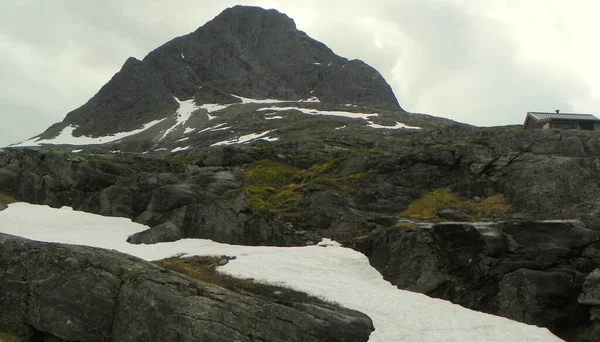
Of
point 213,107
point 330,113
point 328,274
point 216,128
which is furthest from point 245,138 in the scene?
point 213,107

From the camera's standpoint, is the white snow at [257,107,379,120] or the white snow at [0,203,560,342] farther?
the white snow at [257,107,379,120]

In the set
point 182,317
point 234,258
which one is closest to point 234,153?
point 234,258

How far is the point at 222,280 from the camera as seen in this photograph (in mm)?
25953

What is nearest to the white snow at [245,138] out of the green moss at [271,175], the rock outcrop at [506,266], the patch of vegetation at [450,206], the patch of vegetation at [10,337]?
the green moss at [271,175]

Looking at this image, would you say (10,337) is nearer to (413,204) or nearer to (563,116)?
(413,204)

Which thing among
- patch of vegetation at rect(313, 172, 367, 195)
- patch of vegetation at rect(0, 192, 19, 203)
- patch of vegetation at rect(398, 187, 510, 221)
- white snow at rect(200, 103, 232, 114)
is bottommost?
patch of vegetation at rect(0, 192, 19, 203)

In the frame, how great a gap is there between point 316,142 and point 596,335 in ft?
163

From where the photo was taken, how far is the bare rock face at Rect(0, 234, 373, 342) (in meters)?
19.6

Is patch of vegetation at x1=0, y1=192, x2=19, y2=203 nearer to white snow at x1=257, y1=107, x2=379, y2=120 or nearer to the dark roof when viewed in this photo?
the dark roof

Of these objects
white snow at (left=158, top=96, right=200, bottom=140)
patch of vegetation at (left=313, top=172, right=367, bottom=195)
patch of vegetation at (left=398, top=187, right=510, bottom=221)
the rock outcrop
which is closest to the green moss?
patch of vegetation at (left=313, top=172, right=367, bottom=195)

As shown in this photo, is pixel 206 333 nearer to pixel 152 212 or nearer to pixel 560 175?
pixel 152 212

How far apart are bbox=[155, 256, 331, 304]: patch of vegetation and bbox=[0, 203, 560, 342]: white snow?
59 cm

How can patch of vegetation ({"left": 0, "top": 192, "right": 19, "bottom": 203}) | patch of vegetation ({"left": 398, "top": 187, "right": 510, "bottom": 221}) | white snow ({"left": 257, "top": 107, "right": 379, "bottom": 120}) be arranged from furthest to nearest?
white snow ({"left": 257, "top": 107, "right": 379, "bottom": 120})
patch of vegetation ({"left": 0, "top": 192, "right": 19, "bottom": 203})
patch of vegetation ({"left": 398, "top": 187, "right": 510, "bottom": 221})

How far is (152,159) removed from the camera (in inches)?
2146
